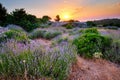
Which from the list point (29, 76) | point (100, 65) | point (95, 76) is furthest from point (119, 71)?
point (29, 76)

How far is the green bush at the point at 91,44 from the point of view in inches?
270

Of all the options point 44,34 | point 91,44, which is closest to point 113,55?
point 91,44

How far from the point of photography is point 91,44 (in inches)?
278

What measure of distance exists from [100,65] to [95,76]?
3.74 ft

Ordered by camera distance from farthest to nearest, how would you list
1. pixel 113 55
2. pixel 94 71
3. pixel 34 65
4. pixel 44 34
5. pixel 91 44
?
1. pixel 44 34
2. pixel 91 44
3. pixel 113 55
4. pixel 94 71
5. pixel 34 65

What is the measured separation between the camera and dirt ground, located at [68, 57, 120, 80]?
4.83 metres

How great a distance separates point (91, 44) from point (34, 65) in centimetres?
375

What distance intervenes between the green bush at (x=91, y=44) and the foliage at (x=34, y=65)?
111 inches

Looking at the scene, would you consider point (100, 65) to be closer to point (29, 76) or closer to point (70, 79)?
point (70, 79)

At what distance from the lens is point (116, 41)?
7406 millimetres

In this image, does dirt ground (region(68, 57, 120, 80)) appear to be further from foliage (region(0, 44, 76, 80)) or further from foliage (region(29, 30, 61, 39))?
foliage (region(29, 30, 61, 39))

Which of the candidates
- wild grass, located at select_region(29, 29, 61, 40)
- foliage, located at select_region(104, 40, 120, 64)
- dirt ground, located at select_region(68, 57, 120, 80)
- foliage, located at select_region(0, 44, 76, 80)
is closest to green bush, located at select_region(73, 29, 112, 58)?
foliage, located at select_region(104, 40, 120, 64)

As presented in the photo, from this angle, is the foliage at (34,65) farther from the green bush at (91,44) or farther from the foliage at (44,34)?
the foliage at (44,34)

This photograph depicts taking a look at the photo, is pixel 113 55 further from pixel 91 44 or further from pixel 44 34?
pixel 44 34
